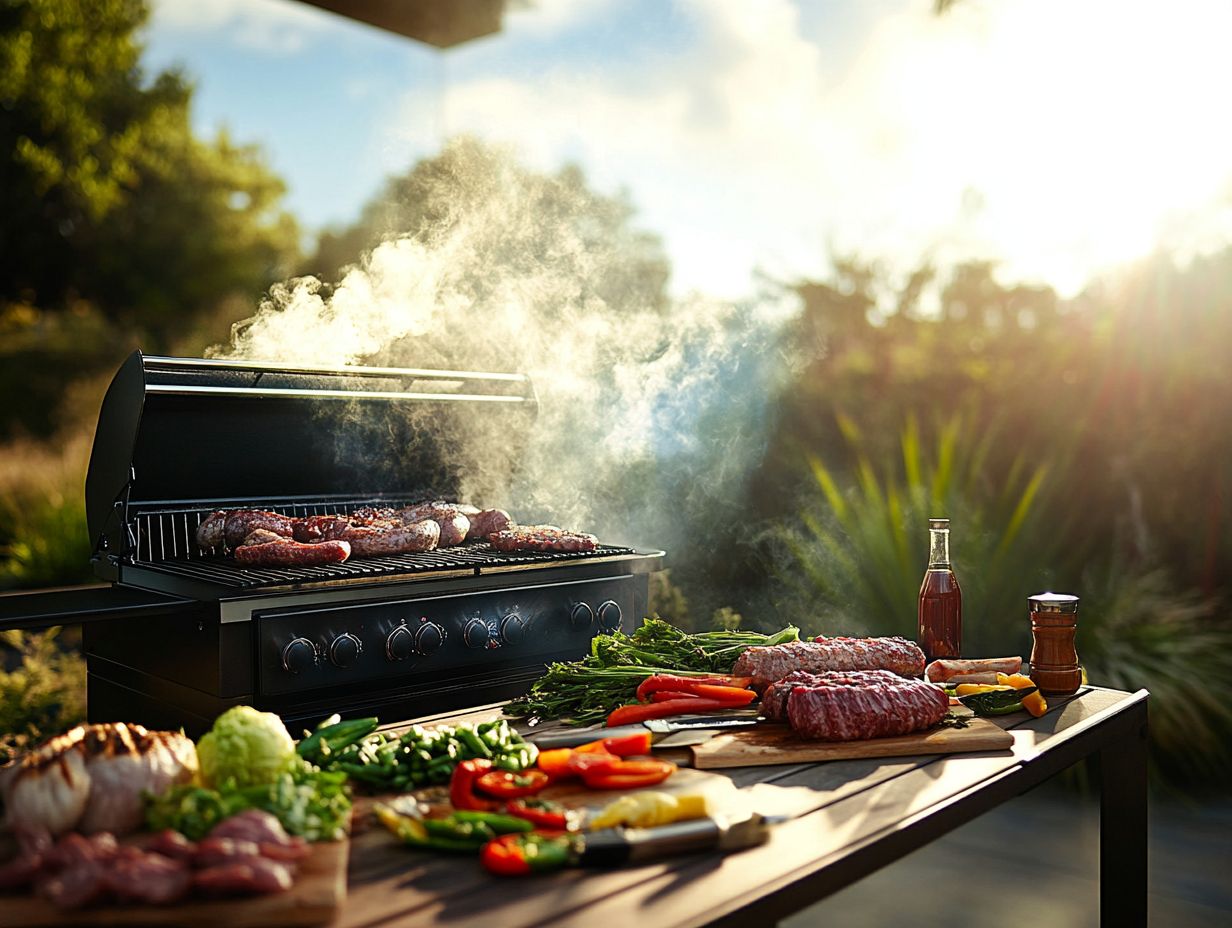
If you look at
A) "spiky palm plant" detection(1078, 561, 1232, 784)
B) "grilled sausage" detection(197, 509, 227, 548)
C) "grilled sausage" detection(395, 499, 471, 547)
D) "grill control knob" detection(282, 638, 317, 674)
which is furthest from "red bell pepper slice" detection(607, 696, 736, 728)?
"spiky palm plant" detection(1078, 561, 1232, 784)

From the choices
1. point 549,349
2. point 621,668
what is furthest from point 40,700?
point 621,668

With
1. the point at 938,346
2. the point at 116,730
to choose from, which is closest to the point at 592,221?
the point at 938,346

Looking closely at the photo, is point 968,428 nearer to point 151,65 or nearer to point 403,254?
point 403,254

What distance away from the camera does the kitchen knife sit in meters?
2.10

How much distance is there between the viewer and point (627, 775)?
188cm

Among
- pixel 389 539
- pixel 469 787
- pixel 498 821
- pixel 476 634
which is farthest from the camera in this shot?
pixel 389 539

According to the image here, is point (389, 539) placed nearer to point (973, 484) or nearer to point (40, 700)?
point (40, 700)

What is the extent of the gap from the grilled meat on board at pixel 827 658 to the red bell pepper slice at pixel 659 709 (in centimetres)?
19

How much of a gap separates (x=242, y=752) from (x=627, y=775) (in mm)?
645

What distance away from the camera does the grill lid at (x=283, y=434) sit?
11.6 ft

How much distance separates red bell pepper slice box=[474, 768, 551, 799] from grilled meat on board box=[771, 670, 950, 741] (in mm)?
604

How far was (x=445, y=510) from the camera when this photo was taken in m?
4.06

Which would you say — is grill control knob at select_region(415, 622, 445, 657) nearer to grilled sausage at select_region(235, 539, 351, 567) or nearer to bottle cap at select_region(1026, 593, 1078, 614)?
grilled sausage at select_region(235, 539, 351, 567)

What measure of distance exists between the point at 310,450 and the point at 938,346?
677cm
